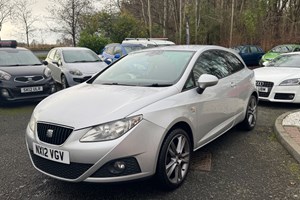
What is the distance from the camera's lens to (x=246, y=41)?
85.3 feet

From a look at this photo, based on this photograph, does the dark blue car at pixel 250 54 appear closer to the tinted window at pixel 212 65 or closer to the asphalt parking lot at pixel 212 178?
the asphalt parking lot at pixel 212 178

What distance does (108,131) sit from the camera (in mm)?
2623

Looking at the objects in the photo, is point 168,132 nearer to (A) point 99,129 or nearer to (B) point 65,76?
(A) point 99,129

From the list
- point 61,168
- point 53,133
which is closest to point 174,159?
point 61,168

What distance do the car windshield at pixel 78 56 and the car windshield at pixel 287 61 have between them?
5568 mm

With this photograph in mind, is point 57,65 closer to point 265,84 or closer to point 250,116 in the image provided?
point 265,84

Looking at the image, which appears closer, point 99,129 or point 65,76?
point 99,129

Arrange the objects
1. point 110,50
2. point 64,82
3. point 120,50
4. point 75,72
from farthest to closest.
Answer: point 110,50 → point 120,50 → point 64,82 → point 75,72

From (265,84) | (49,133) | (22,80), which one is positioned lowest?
(265,84)

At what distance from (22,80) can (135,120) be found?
532cm

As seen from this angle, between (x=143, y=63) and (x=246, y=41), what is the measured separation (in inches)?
949

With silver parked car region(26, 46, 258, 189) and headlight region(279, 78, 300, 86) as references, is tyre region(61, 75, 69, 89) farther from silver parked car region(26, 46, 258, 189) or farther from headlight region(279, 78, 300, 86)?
headlight region(279, 78, 300, 86)

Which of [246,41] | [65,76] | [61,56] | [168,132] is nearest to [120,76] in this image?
[168,132]

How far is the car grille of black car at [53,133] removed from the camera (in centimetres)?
269
